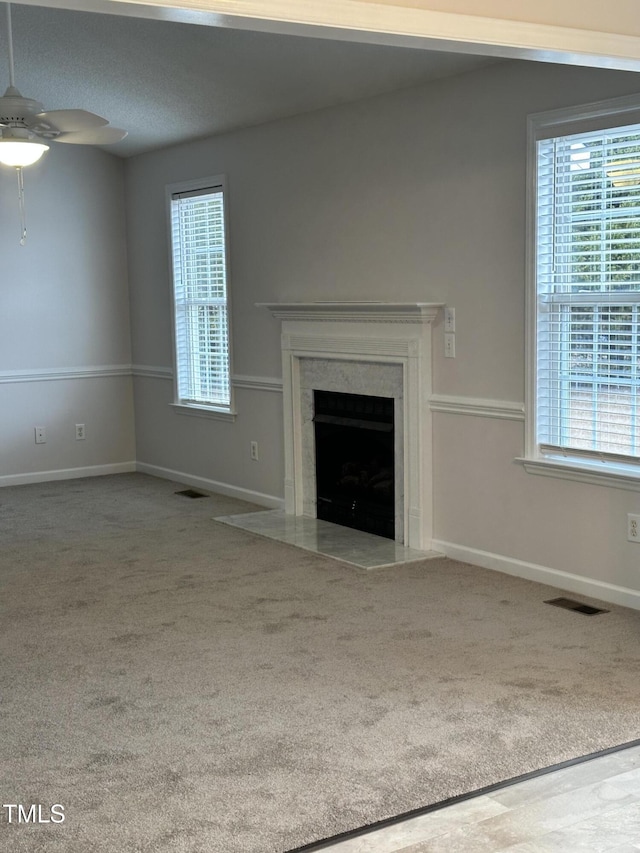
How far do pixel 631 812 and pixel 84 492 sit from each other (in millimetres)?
5415

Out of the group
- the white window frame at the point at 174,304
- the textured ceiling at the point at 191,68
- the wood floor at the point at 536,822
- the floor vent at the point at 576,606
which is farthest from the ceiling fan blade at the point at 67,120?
the wood floor at the point at 536,822

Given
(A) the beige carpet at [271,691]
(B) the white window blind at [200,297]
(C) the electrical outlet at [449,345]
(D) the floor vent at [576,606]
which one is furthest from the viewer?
(B) the white window blind at [200,297]

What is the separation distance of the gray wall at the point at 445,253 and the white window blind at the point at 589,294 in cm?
14

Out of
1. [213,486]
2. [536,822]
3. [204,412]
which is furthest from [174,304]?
[536,822]

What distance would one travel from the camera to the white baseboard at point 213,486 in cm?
672

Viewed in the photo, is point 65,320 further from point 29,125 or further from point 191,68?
point 29,125

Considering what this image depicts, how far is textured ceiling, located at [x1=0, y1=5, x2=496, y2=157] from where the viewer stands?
488cm

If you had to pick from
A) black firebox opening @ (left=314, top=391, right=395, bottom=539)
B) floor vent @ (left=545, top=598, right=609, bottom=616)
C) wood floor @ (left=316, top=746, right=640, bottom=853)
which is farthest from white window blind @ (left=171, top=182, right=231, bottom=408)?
wood floor @ (left=316, top=746, right=640, bottom=853)

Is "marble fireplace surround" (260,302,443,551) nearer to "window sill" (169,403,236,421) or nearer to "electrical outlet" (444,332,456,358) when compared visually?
"electrical outlet" (444,332,456,358)

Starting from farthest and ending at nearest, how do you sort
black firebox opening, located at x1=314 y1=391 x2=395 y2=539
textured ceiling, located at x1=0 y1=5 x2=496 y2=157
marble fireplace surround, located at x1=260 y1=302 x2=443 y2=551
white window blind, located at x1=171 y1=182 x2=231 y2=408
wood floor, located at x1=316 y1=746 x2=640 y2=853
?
white window blind, located at x1=171 y1=182 x2=231 y2=408 → black firebox opening, located at x1=314 y1=391 x2=395 y2=539 → marble fireplace surround, located at x1=260 y1=302 x2=443 y2=551 → textured ceiling, located at x1=0 y1=5 x2=496 y2=157 → wood floor, located at x1=316 y1=746 x2=640 y2=853

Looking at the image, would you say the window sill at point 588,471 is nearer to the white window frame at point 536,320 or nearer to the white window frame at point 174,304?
the white window frame at point 536,320

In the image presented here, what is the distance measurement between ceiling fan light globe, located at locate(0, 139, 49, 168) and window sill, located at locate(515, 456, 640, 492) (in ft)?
8.56

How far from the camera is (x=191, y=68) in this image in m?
5.51

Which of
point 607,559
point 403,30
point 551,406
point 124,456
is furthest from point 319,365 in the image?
point 403,30
